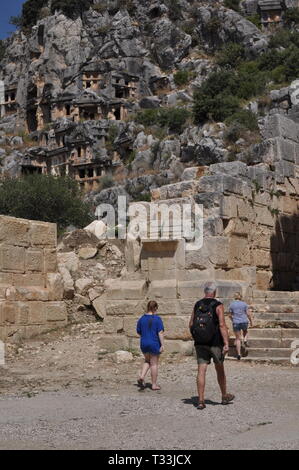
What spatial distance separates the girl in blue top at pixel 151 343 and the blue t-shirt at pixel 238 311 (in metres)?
2.30

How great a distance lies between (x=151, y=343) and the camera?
791 cm

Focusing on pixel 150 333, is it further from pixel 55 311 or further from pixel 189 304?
pixel 55 311

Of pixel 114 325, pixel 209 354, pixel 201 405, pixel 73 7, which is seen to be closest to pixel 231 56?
pixel 73 7

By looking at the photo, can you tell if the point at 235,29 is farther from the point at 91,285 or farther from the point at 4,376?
the point at 4,376

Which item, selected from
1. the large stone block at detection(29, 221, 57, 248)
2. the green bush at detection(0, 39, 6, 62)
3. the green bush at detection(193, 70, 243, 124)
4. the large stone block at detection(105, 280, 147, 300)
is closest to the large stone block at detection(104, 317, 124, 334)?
the large stone block at detection(105, 280, 147, 300)

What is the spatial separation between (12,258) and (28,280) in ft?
2.16

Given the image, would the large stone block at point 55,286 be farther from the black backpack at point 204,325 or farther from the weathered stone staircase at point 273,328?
the black backpack at point 204,325

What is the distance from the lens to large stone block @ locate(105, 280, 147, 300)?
35.6 ft

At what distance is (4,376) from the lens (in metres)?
9.34

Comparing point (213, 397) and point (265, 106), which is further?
point (265, 106)

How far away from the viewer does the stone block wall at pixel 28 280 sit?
41.1 feet

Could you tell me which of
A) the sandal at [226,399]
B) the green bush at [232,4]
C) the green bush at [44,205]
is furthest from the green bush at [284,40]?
the sandal at [226,399]
